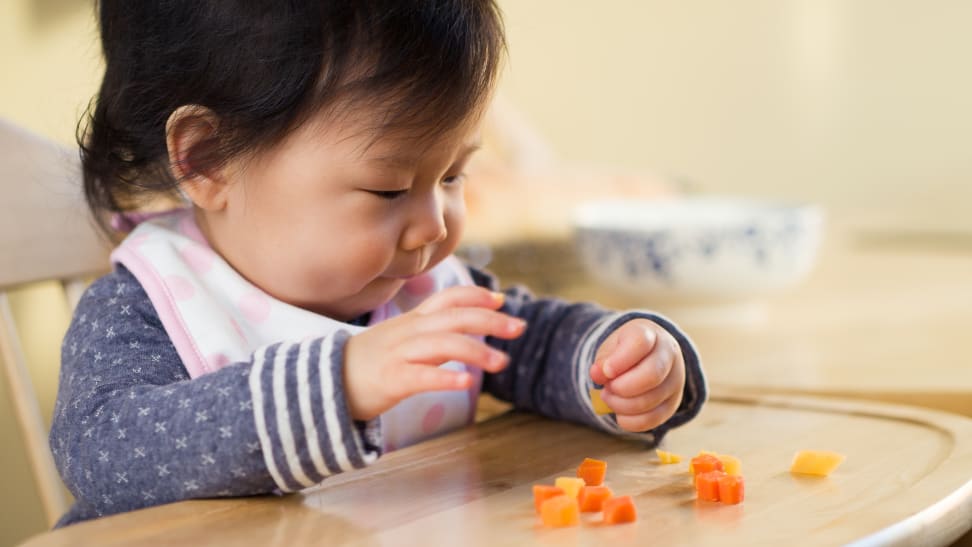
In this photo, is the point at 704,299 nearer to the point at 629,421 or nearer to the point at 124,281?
the point at 629,421

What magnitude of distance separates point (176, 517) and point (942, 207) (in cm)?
177

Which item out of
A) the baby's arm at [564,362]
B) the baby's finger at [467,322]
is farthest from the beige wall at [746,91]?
the baby's finger at [467,322]

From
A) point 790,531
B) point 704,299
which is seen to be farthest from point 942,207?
point 790,531

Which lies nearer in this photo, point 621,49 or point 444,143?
point 444,143

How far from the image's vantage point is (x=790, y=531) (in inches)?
22.4

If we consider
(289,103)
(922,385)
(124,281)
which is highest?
(289,103)

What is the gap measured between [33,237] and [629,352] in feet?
1.64

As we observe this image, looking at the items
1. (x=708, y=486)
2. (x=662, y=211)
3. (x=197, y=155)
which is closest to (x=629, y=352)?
(x=708, y=486)

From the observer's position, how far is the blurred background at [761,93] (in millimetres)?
2264

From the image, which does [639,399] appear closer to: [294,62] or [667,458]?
[667,458]

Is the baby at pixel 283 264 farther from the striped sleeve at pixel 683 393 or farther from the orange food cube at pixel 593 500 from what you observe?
the orange food cube at pixel 593 500

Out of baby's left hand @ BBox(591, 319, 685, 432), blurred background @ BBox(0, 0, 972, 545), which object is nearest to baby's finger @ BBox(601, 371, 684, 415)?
baby's left hand @ BBox(591, 319, 685, 432)

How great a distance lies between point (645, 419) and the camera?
747 mm

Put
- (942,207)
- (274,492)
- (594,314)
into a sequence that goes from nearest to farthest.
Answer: (274,492), (594,314), (942,207)
